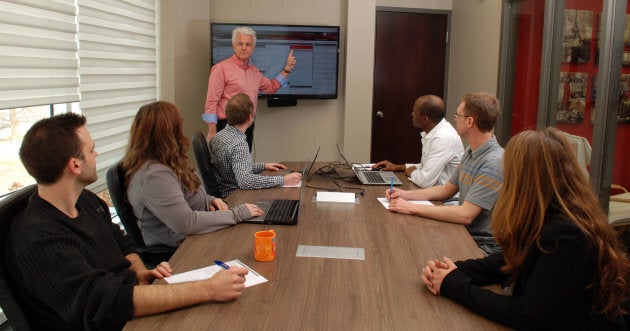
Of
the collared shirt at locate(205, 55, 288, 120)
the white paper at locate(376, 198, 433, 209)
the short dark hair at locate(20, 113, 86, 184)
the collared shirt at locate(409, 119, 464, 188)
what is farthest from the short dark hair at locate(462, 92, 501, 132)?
the collared shirt at locate(205, 55, 288, 120)

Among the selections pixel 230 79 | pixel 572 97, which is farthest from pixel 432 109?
pixel 230 79

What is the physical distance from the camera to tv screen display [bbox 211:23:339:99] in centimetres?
535

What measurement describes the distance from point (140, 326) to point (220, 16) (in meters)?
4.73

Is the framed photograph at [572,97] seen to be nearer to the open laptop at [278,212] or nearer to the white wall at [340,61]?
the white wall at [340,61]

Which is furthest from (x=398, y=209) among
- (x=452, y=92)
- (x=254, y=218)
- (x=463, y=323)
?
(x=452, y=92)

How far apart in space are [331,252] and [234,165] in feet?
4.16

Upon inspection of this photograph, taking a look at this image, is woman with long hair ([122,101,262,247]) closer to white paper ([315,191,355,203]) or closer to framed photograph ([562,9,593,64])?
white paper ([315,191,355,203])

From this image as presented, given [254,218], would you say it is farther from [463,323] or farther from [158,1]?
[158,1]

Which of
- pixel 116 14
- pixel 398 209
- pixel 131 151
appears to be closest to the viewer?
pixel 131 151

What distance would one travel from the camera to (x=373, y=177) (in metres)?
3.32

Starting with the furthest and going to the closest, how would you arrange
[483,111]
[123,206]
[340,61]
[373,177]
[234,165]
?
[340,61] < [373,177] < [234,165] < [483,111] < [123,206]

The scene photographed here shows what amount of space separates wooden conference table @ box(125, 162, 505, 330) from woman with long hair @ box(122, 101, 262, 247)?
8 cm

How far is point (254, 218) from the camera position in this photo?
7.63 feet

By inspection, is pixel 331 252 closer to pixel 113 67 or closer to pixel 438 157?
pixel 438 157
